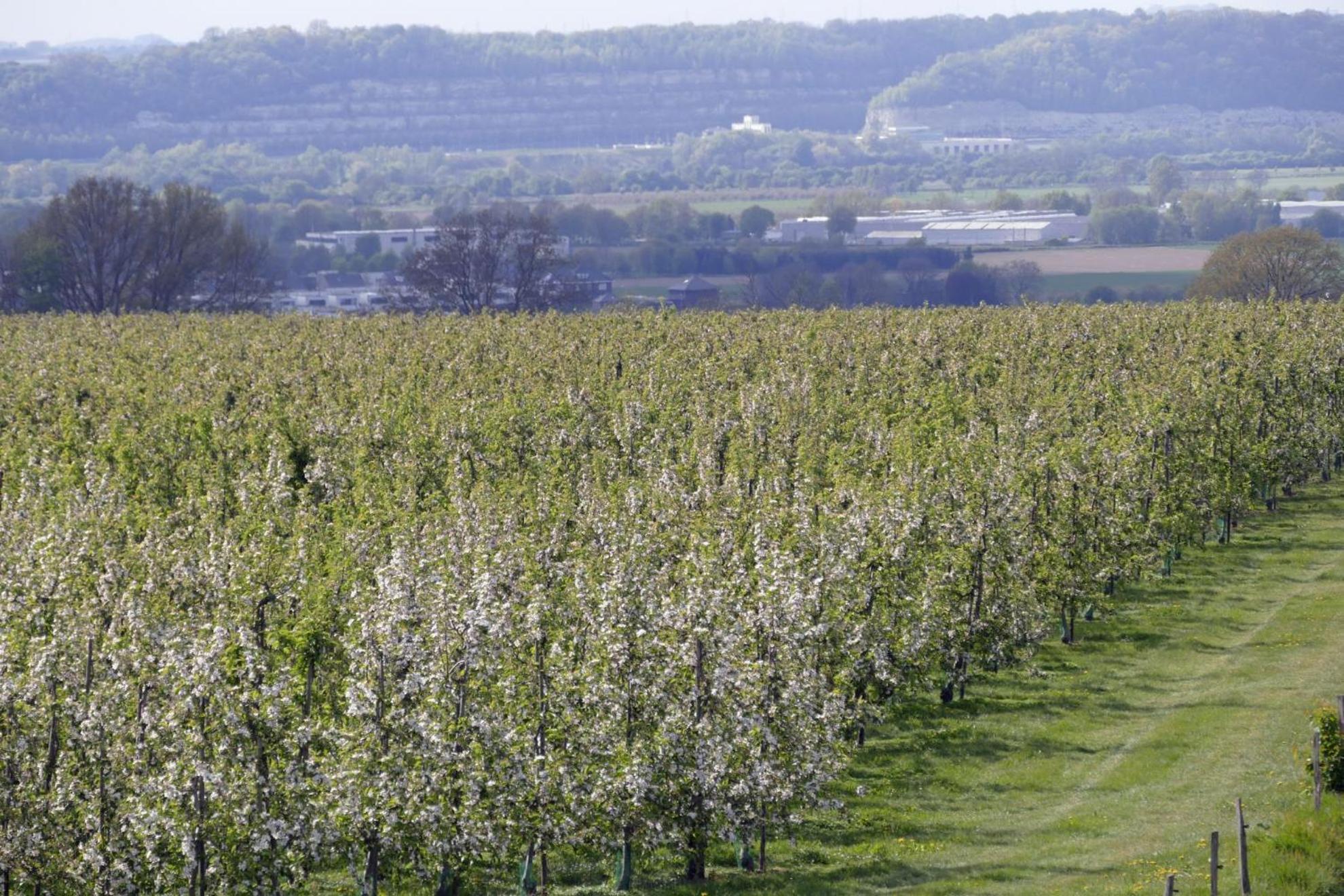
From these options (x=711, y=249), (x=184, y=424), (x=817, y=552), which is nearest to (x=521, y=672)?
(x=817, y=552)

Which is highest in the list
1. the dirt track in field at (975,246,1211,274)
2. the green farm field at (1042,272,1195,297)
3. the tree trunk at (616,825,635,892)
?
the dirt track in field at (975,246,1211,274)

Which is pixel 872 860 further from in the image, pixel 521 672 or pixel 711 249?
pixel 711 249

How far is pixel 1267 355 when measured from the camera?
65.9m

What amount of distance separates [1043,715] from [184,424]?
1043 inches

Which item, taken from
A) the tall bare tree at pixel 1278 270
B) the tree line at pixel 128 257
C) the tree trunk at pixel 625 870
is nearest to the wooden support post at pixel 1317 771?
the tree trunk at pixel 625 870

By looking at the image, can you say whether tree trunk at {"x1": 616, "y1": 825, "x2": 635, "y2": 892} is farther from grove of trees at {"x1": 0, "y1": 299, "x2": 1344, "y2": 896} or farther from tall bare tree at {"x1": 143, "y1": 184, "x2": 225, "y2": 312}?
tall bare tree at {"x1": 143, "y1": 184, "x2": 225, "y2": 312}

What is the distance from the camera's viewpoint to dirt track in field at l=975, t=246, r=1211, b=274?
557 ft

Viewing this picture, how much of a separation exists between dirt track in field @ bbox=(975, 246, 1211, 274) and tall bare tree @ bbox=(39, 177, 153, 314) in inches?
3132

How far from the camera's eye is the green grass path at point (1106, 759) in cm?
3033

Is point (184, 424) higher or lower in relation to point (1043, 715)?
higher

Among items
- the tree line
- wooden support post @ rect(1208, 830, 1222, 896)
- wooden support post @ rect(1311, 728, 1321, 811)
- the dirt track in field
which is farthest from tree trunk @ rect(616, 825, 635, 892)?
the dirt track in field

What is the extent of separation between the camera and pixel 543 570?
112ft

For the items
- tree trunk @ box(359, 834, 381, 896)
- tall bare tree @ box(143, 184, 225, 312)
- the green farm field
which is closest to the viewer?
tree trunk @ box(359, 834, 381, 896)

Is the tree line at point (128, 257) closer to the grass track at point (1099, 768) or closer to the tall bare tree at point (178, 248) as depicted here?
the tall bare tree at point (178, 248)
